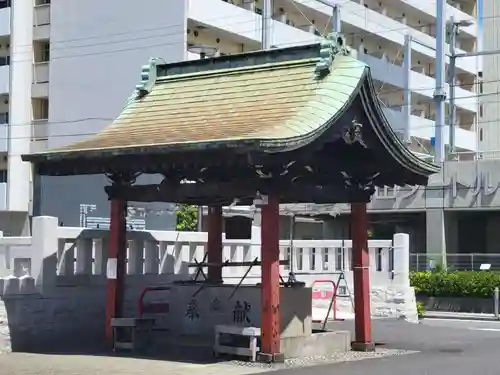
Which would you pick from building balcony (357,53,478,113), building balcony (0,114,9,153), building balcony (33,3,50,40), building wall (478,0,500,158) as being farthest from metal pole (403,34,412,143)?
building balcony (0,114,9,153)

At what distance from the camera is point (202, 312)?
58.7 feet

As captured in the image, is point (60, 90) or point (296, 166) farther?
point (60, 90)

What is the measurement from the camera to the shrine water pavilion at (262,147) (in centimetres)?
1462

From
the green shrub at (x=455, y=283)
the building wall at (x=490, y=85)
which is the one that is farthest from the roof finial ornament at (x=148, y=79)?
the building wall at (x=490, y=85)

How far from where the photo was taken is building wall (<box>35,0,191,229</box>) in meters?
44.2

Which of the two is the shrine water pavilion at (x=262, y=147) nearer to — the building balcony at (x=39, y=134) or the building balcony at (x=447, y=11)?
the building balcony at (x=39, y=134)

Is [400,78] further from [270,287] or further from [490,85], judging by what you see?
[270,287]

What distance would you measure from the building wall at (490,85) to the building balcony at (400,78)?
1812 millimetres

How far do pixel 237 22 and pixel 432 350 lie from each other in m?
31.0

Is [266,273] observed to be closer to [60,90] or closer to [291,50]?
[291,50]

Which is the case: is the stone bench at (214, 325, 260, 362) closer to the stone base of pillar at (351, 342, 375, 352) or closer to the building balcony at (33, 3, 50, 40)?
the stone base of pillar at (351, 342, 375, 352)

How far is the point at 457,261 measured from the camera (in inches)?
1513

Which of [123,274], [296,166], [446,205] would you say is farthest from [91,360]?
[446,205]

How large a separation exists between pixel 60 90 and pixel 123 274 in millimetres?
33278
